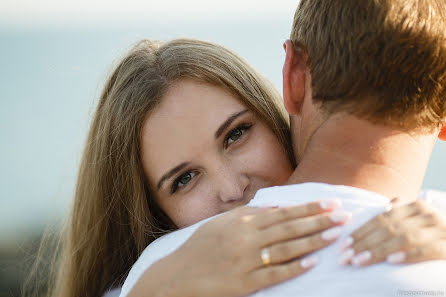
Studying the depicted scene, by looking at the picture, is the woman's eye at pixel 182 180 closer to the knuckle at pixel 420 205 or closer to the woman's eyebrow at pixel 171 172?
the woman's eyebrow at pixel 171 172

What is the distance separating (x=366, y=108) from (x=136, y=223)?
1818 millimetres

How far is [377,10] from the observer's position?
1889mm

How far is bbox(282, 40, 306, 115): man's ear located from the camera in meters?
2.12

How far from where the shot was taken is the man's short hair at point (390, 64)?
6.03ft

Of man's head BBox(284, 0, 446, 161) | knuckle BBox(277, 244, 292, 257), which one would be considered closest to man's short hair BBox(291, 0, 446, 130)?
man's head BBox(284, 0, 446, 161)

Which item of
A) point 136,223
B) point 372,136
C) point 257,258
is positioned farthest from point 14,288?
point 372,136

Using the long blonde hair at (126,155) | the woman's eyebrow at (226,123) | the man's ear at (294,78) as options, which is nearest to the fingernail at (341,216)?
the man's ear at (294,78)

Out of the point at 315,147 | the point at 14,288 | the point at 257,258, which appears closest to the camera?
the point at 257,258

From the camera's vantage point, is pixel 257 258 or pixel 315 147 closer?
pixel 257 258

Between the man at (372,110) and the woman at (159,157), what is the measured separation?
0.84 metres

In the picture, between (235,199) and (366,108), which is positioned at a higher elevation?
(366,108)

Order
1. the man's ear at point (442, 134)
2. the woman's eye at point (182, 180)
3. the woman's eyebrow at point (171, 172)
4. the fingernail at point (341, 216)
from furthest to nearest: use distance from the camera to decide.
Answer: the woman's eye at point (182, 180), the woman's eyebrow at point (171, 172), the man's ear at point (442, 134), the fingernail at point (341, 216)

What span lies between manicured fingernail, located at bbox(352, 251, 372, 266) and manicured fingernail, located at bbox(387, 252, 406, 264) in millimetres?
61

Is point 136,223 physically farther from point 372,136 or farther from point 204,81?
point 372,136
